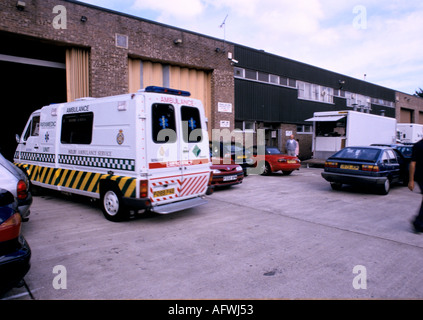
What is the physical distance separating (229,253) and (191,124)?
10.5ft

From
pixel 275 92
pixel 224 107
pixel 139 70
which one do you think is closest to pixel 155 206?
pixel 139 70

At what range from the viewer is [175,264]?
13.5ft

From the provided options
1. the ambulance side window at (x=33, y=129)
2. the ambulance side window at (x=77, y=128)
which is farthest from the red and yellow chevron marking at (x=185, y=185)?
the ambulance side window at (x=33, y=129)

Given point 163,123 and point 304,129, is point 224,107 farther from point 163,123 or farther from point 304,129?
point 163,123

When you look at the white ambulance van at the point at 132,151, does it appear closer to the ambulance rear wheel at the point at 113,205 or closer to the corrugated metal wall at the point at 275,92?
the ambulance rear wheel at the point at 113,205

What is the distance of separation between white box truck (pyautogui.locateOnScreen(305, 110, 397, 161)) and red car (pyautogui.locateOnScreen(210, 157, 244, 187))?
8946 millimetres

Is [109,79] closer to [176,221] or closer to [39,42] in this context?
[39,42]

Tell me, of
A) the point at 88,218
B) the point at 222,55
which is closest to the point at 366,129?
the point at 222,55

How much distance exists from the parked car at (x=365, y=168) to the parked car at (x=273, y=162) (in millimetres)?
3184

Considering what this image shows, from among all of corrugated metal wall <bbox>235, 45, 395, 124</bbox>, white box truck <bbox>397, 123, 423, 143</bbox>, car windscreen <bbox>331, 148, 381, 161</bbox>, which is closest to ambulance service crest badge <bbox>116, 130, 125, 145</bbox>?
car windscreen <bbox>331, 148, 381, 161</bbox>

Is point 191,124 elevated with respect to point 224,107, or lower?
lower

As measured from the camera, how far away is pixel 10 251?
2883mm

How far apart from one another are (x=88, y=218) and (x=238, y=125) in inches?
512

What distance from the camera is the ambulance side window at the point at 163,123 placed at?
586 centimetres
